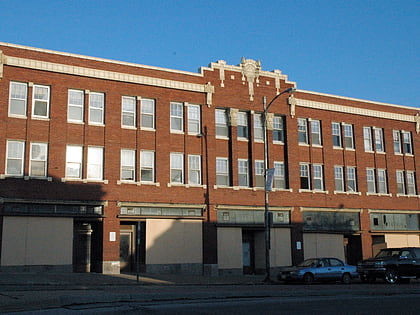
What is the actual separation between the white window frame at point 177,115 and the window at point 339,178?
486 inches

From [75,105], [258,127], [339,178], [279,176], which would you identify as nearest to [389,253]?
[279,176]

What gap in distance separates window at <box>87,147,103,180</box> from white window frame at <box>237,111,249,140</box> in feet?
30.9

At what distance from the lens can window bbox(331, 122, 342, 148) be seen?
39.3m

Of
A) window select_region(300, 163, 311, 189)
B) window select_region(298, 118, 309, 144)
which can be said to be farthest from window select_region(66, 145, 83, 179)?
window select_region(298, 118, 309, 144)

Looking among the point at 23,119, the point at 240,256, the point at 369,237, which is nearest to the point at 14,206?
the point at 23,119

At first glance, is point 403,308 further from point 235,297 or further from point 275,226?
point 275,226

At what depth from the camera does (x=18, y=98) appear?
29125 mm

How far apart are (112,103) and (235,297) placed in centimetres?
1589

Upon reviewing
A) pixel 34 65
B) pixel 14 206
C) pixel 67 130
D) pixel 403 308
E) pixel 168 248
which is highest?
pixel 34 65

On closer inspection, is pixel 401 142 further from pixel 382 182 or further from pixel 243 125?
pixel 243 125

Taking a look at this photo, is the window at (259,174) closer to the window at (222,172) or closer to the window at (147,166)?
the window at (222,172)

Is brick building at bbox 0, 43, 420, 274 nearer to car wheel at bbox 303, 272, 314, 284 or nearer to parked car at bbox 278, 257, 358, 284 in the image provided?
parked car at bbox 278, 257, 358, 284

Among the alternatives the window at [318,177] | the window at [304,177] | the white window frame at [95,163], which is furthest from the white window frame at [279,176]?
the white window frame at [95,163]

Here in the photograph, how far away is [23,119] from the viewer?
95.2ft
